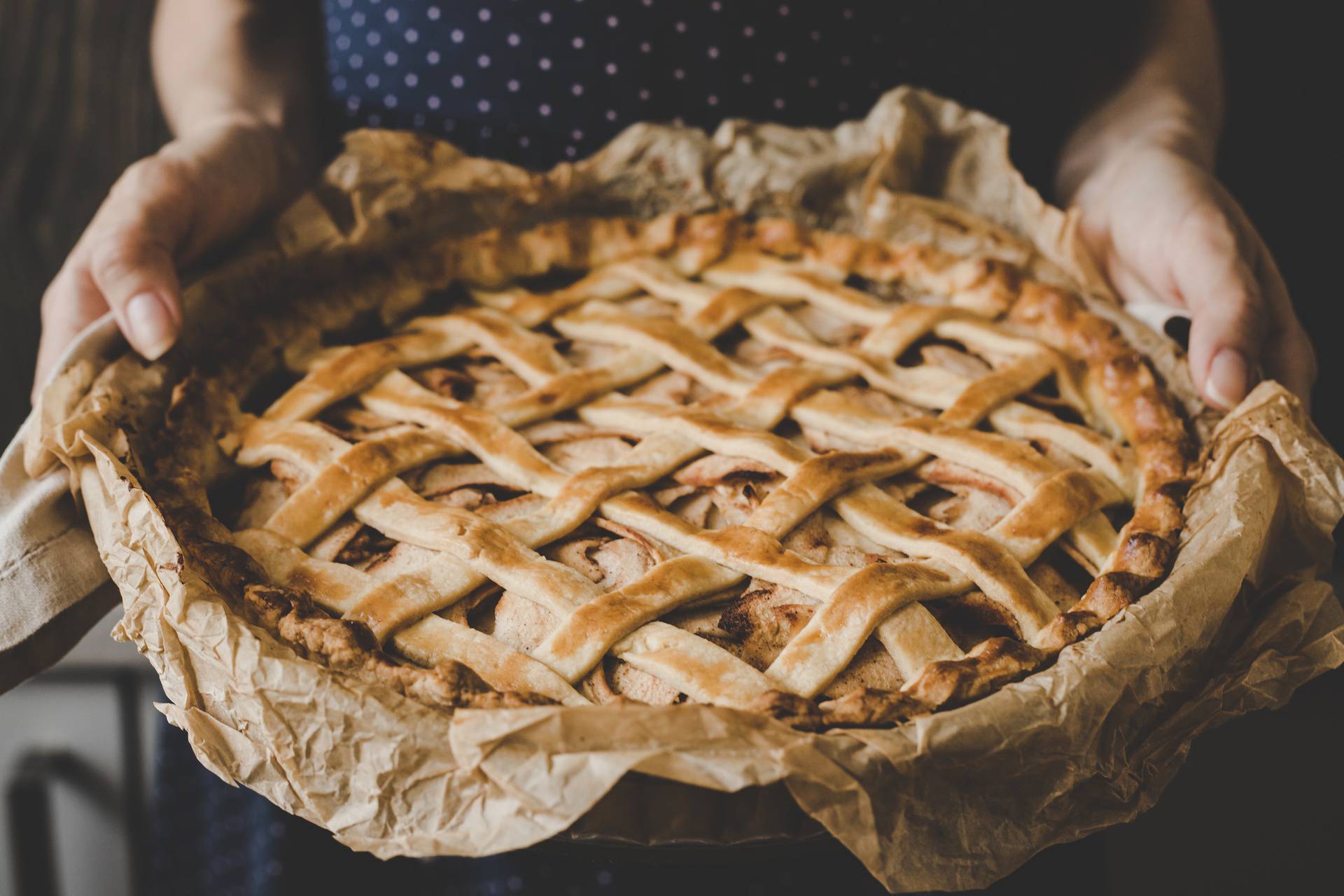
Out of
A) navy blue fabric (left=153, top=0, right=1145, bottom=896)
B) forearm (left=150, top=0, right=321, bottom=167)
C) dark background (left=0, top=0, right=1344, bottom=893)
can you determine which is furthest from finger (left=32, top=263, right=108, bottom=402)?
dark background (left=0, top=0, right=1344, bottom=893)

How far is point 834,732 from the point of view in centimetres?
52

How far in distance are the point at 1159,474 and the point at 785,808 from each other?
45 cm

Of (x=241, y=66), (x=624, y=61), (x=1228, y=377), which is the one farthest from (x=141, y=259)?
(x=1228, y=377)

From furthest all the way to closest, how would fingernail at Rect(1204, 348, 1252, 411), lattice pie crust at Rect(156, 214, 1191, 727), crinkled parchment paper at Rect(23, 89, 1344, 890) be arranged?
fingernail at Rect(1204, 348, 1252, 411)
lattice pie crust at Rect(156, 214, 1191, 727)
crinkled parchment paper at Rect(23, 89, 1344, 890)

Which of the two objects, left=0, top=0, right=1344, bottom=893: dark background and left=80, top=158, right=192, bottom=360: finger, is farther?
left=0, top=0, right=1344, bottom=893: dark background

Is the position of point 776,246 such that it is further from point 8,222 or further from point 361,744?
point 8,222

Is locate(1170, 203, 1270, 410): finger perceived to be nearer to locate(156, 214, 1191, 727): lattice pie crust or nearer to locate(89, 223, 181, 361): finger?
locate(156, 214, 1191, 727): lattice pie crust

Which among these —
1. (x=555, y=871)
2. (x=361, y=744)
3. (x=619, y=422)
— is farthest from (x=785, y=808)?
(x=555, y=871)

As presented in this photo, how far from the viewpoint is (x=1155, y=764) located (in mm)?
585

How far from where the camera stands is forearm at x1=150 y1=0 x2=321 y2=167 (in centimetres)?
108

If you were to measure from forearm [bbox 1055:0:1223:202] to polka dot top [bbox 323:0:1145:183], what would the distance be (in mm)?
147

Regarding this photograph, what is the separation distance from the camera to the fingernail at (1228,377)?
0.75 metres

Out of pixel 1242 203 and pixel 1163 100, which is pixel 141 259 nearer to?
pixel 1163 100

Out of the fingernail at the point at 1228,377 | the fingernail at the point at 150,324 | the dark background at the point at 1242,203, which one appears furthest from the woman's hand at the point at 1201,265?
the fingernail at the point at 150,324
